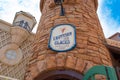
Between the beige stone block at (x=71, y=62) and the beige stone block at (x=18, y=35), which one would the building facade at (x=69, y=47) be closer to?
the beige stone block at (x=71, y=62)

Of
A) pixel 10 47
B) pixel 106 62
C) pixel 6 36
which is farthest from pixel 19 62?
pixel 106 62

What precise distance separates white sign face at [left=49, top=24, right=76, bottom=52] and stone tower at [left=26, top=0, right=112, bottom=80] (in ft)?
0.31

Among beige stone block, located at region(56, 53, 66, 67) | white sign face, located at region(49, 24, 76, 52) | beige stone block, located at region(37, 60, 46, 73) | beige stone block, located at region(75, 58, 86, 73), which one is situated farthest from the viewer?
white sign face, located at region(49, 24, 76, 52)

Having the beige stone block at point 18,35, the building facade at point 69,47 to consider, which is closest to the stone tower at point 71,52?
the building facade at point 69,47

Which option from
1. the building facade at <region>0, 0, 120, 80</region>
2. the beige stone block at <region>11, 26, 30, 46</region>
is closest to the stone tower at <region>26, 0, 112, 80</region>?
the building facade at <region>0, 0, 120, 80</region>

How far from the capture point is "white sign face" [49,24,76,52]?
13.5 ft

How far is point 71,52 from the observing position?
3.95 metres

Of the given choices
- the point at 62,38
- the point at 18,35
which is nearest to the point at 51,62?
the point at 62,38

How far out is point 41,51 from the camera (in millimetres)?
4352

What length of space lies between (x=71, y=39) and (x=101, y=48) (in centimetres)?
86

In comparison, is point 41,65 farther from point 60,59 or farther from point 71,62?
point 71,62

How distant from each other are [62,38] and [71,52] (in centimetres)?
56

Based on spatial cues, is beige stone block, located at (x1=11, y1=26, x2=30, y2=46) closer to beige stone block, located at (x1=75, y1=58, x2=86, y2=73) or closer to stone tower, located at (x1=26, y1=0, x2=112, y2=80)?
stone tower, located at (x1=26, y1=0, x2=112, y2=80)

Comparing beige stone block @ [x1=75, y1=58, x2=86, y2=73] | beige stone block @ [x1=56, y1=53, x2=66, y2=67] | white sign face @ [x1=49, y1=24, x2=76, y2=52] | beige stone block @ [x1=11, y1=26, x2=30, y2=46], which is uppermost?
beige stone block @ [x1=11, y1=26, x2=30, y2=46]
